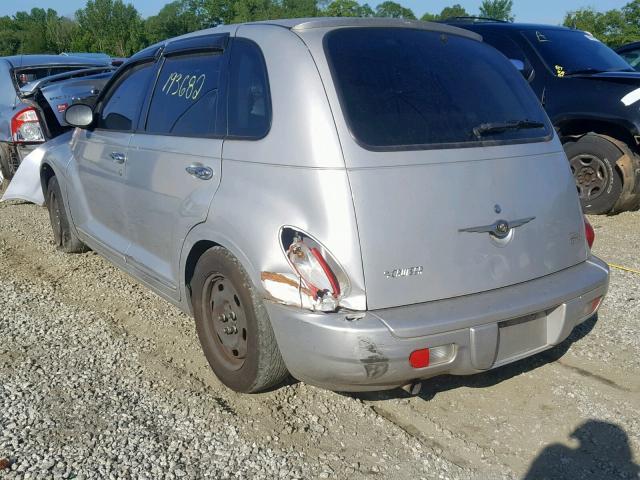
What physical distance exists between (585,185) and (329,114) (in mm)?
4849

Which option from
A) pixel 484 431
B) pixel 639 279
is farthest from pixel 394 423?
pixel 639 279

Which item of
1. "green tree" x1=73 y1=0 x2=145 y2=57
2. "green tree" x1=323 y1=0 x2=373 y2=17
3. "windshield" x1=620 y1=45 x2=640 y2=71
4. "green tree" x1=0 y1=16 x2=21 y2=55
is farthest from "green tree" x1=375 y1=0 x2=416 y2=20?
"windshield" x1=620 y1=45 x2=640 y2=71

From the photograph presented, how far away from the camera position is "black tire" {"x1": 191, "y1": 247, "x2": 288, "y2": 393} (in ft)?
9.72

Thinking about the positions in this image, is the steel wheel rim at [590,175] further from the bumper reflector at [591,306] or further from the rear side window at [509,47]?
the bumper reflector at [591,306]

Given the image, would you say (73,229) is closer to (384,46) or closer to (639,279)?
(384,46)

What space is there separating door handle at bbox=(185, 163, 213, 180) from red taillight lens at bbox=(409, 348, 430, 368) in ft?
4.31

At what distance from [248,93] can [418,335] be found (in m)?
1.43

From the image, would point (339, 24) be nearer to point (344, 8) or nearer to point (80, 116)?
point (80, 116)

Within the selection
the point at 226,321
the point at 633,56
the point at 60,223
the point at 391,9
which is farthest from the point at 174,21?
the point at 226,321

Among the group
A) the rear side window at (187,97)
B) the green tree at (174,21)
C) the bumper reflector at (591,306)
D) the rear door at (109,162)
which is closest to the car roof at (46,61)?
the rear door at (109,162)

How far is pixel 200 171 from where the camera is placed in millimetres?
3287

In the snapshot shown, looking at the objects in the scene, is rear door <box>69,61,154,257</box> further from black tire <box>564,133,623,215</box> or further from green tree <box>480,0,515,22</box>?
green tree <box>480,0,515,22</box>

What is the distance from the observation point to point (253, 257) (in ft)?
9.36

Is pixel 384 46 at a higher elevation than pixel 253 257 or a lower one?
higher
